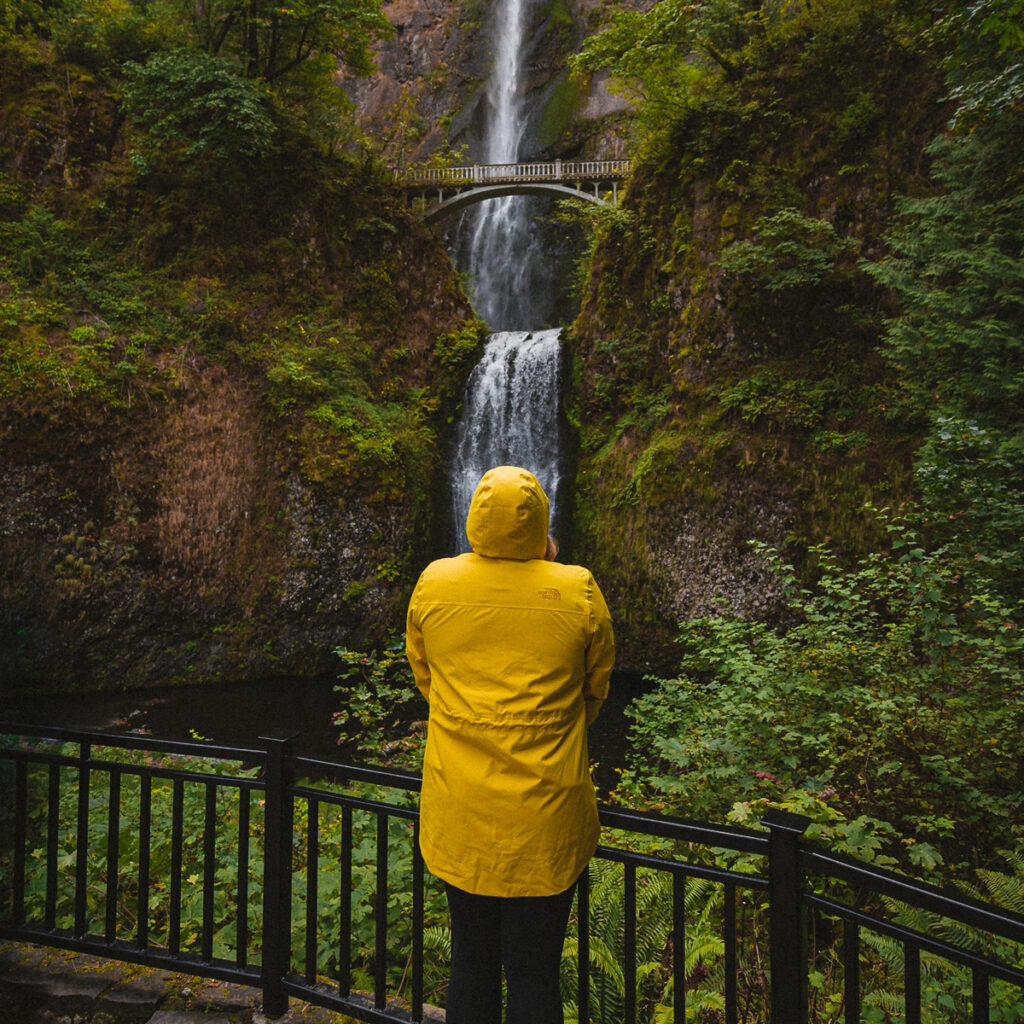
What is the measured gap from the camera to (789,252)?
34.4 ft

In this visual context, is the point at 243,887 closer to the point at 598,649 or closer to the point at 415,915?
the point at 415,915

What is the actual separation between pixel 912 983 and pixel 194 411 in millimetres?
13360

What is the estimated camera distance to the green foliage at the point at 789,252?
1009cm

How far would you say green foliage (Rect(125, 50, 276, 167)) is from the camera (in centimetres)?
1282

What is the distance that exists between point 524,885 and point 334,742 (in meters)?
8.29

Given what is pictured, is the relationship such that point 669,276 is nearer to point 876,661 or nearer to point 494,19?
point 876,661

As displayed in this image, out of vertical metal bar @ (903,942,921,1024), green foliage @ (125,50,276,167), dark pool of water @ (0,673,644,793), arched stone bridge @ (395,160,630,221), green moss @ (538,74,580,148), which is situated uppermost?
green moss @ (538,74,580,148)

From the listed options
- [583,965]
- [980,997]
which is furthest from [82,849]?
[980,997]

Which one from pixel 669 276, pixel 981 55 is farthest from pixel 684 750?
pixel 669 276

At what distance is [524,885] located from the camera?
166cm

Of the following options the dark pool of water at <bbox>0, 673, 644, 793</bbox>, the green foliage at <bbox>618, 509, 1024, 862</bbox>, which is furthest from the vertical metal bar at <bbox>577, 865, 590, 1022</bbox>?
the dark pool of water at <bbox>0, 673, 644, 793</bbox>

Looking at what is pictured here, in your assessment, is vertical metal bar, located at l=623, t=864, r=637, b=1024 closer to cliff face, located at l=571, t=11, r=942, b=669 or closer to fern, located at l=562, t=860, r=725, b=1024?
fern, located at l=562, t=860, r=725, b=1024

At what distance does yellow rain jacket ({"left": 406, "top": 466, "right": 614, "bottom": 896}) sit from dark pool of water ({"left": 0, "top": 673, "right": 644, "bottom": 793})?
708cm

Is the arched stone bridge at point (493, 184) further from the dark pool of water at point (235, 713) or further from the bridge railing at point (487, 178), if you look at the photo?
the dark pool of water at point (235, 713)
